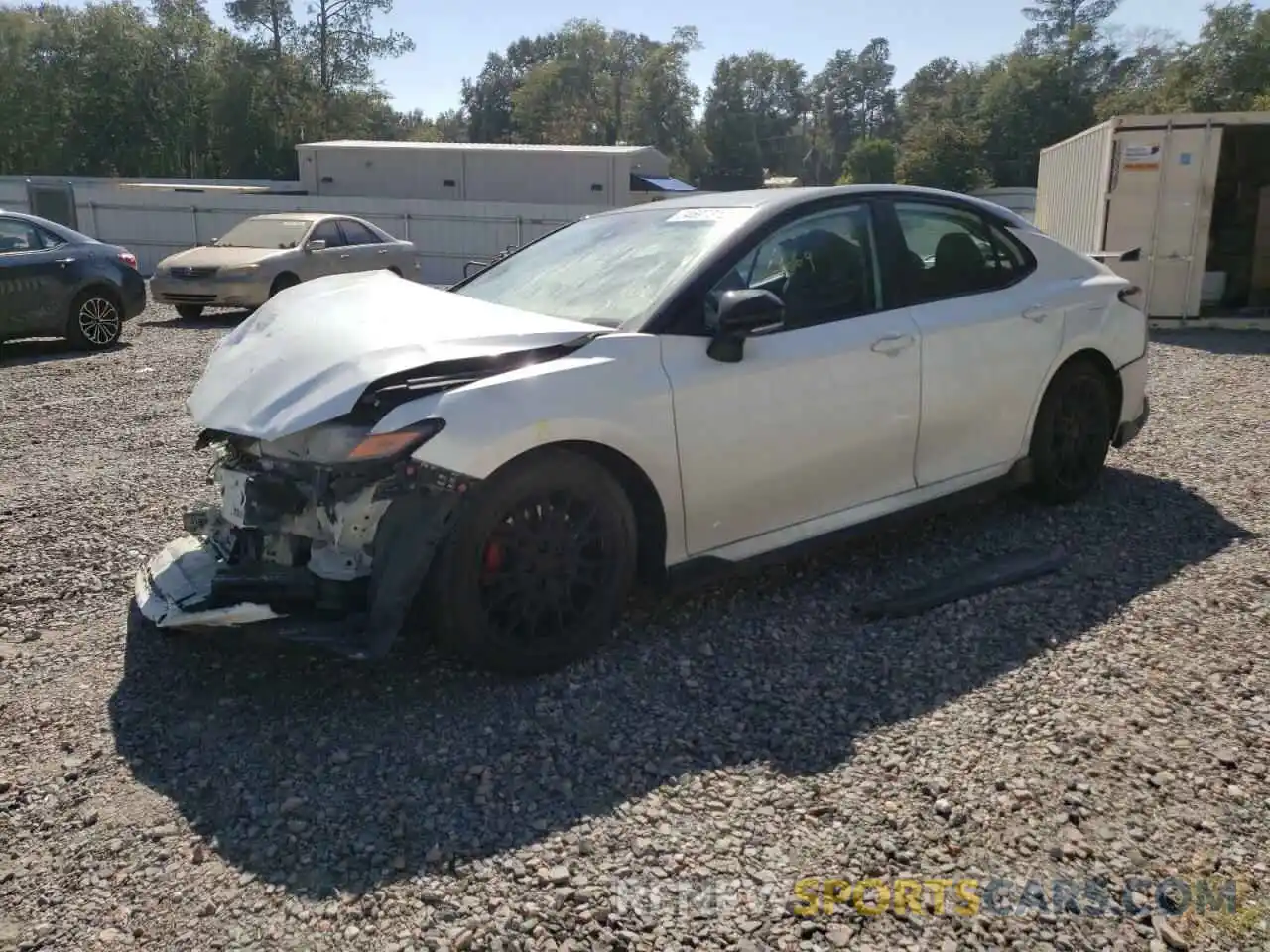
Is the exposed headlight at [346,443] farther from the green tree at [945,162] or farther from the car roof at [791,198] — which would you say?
the green tree at [945,162]

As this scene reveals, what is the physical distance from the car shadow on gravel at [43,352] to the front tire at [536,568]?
30.0 feet

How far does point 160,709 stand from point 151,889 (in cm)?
99

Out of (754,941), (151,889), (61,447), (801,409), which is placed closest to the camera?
(754,941)

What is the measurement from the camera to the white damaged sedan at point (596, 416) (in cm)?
333

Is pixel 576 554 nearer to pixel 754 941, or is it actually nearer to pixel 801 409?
pixel 801 409

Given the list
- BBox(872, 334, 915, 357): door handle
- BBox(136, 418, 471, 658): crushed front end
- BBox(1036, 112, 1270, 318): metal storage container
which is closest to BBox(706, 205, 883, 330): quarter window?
BBox(872, 334, 915, 357): door handle

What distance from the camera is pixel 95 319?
Answer: 37.1 ft

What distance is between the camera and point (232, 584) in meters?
3.44

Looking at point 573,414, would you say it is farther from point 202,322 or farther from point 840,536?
point 202,322

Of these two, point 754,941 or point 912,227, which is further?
point 912,227

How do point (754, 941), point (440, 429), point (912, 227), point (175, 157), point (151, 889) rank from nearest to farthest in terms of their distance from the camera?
point (754, 941)
point (151, 889)
point (440, 429)
point (912, 227)
point (175, 157)

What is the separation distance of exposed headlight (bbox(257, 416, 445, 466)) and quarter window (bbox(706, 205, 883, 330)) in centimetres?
135

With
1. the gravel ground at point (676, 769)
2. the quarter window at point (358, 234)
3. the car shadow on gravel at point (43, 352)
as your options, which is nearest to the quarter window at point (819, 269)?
the gravel ground at point (676, 769)

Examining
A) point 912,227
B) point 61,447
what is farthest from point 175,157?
point 912,227
